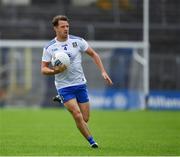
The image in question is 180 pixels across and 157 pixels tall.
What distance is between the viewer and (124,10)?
45562 millimetres

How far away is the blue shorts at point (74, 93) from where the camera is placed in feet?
48.7

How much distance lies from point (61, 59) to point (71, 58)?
58 centimetres

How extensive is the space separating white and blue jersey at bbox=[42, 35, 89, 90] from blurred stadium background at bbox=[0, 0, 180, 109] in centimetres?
2180

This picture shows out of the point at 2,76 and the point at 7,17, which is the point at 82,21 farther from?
the point at 2,76

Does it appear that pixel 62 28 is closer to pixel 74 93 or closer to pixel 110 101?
pixel 74 93

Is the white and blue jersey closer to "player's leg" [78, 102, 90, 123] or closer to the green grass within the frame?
"player's leg" [78, 102, 90, 123]

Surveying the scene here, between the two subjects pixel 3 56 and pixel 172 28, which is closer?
pixel 3 56

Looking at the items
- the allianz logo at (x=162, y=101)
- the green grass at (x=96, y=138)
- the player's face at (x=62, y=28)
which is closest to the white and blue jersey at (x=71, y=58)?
the player's face at (x=62, y=28)

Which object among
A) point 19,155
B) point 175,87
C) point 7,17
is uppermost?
point 19,155

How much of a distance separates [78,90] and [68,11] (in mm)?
31770

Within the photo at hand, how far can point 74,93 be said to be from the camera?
15.0 m

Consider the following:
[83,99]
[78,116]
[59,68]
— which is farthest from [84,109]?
[59,68]

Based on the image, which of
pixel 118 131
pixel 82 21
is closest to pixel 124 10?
pixel 82 21

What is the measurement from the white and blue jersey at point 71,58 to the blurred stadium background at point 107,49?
2180 cm
